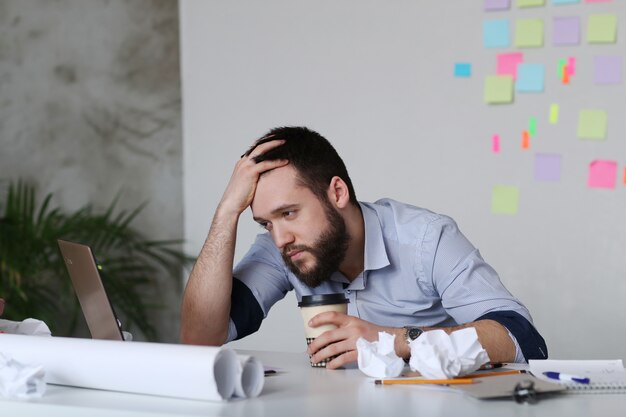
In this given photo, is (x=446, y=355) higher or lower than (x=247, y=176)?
lower

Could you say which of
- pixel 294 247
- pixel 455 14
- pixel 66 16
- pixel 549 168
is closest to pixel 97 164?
pixel 66 16

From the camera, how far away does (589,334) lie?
10.5 feet

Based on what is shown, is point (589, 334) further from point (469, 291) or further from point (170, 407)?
point (170, 407)

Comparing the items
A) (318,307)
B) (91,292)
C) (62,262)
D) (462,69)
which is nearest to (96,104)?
(62,262)

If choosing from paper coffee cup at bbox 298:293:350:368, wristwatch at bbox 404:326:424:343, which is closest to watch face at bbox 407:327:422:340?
wristwatch at bbox 404:326:424:343

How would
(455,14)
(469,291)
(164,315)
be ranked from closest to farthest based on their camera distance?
(469,291) < (455,14) < (164,315)

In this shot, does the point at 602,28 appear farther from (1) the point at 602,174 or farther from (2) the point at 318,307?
(2) the point at 318,307

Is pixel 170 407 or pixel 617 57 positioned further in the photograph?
pixel 617 57

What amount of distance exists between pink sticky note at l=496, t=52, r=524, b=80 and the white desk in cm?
207

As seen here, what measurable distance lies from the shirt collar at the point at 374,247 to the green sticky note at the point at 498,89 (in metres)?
1.28

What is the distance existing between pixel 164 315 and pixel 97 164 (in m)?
0.76

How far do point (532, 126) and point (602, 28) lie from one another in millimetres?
408

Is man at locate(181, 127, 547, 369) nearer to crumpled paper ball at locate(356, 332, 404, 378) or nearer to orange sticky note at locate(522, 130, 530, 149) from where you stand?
crumpled paper ball at locate(356, 332, 404, 378)

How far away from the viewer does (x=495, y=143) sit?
337 cm
